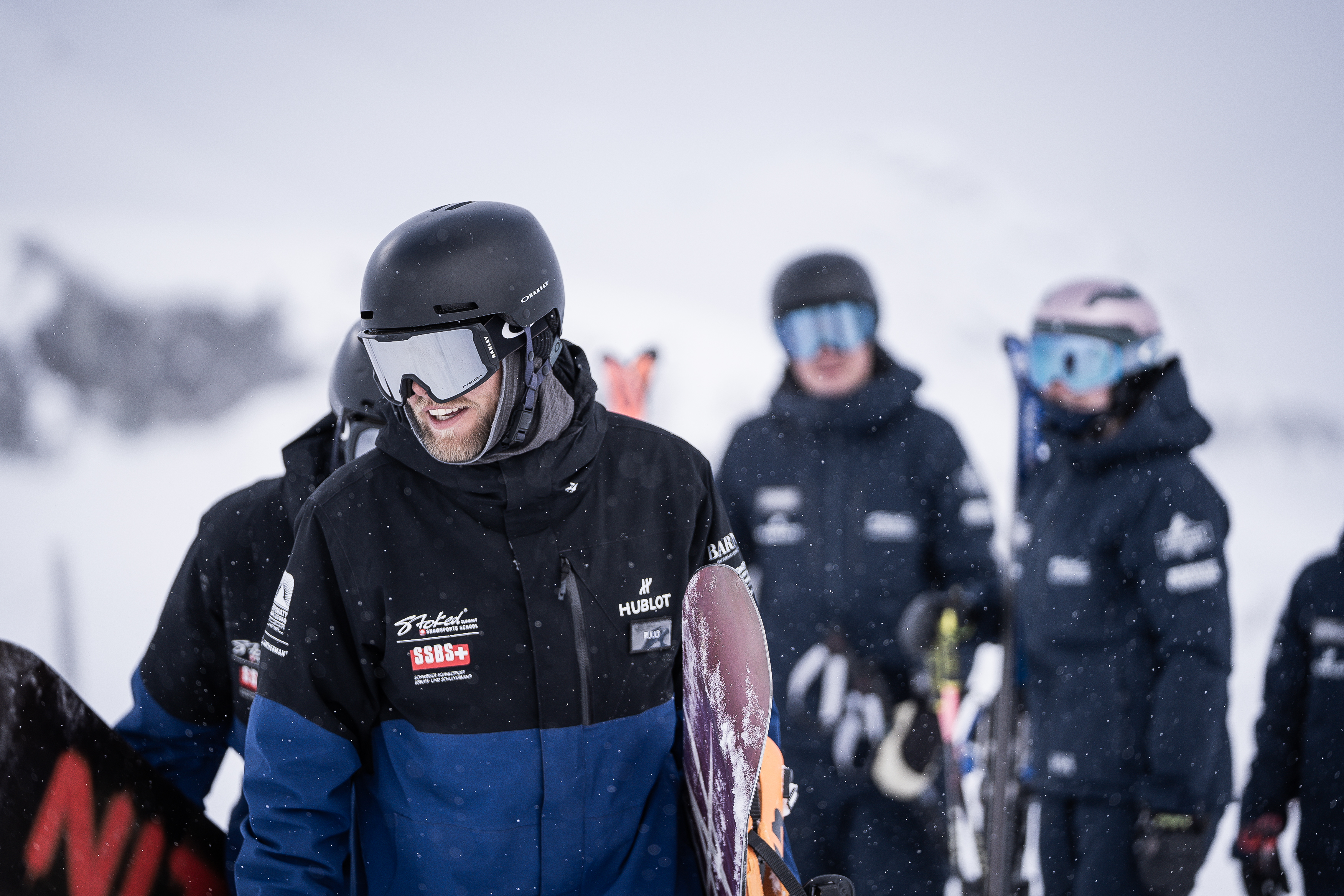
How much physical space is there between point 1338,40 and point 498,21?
19.7 ft

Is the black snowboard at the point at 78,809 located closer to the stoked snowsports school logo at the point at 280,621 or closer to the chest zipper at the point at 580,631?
the stoked snowsports school logo at the point at 280,621

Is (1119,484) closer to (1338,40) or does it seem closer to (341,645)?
(341,645)

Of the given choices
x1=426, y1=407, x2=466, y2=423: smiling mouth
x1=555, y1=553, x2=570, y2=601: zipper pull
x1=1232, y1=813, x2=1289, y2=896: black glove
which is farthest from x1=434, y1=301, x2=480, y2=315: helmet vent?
x1=1232, y1=813, x2=1289, y2=896: black glove

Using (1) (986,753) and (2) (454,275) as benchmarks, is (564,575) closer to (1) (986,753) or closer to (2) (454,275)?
(2) (454,275)

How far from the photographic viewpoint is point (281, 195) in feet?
22.6

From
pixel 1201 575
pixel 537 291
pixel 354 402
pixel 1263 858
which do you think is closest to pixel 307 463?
pixel 354 402

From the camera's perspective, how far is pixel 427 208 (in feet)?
22.6

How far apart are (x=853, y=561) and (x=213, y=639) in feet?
7.91

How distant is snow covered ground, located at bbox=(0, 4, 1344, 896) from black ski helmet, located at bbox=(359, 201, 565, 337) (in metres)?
4.74

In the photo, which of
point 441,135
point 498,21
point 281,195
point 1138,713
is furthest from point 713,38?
point 1138,713

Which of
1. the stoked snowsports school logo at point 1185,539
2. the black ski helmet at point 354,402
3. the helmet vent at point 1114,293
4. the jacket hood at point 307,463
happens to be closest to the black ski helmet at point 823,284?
the helmet vent at point 1114,293

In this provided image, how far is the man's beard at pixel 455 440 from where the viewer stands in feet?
4.85

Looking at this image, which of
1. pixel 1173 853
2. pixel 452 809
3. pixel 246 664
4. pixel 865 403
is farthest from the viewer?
pixel 865 403

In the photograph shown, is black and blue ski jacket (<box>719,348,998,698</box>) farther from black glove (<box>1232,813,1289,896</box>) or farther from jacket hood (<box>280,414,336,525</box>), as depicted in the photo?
jacket hood (<box>280,414,336,525</box>)
